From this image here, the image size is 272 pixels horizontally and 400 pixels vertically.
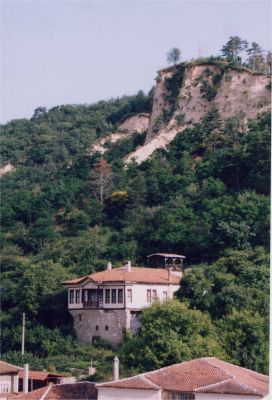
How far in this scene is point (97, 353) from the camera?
144ft

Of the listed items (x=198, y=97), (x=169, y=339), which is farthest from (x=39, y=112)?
(x=169, y=339)

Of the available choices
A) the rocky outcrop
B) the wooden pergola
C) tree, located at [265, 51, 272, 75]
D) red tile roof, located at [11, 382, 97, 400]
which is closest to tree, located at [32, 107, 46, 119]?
the rocky outcrop

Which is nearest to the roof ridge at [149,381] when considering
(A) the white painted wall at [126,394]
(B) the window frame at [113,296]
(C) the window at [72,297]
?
(A) the white painted wall at [126,394]

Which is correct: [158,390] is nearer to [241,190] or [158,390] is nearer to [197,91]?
[241,190]

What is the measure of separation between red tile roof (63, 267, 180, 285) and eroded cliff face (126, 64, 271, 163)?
83.0ft

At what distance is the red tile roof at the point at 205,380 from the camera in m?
29.0

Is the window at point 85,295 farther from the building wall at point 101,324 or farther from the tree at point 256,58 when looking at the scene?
the tree at point 256,58

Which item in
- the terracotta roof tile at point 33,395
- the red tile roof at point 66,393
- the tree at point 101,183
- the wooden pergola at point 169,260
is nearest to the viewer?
the terracotta roof tile at point 33,395

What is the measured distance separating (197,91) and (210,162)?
14.4 metres

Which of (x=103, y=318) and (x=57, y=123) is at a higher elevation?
(x=57, y=123)

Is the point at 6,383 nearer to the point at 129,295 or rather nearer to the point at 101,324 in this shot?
the point at 101,324

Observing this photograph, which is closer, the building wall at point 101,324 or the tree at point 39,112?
the building wall at point 101,324

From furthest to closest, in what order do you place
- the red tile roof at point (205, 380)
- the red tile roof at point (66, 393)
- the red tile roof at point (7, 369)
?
the red tile roof at point (7, 369) → the red tile roof at point (66, 393) → the red tile roof at point (205, 380)

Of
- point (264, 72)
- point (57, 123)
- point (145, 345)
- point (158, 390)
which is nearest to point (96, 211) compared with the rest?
point (264, 72)
